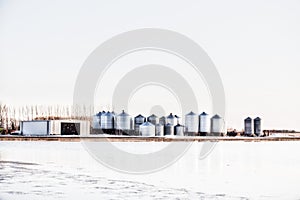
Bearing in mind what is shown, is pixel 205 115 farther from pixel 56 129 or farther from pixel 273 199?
pixel 273 199

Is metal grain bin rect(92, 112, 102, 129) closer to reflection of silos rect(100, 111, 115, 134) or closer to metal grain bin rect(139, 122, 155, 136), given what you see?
reflection of silos rect(100, 111, 115, 134)

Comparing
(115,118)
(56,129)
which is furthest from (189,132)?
(56,129)

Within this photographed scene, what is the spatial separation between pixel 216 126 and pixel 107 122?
34.4 ft

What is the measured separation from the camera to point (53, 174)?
7078 millimetres

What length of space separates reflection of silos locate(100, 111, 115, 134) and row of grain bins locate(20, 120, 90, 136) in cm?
502

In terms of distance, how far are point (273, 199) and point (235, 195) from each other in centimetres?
44

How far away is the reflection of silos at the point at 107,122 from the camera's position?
37138mm

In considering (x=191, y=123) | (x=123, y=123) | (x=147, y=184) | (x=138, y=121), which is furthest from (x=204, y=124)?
(x=147, y=184)

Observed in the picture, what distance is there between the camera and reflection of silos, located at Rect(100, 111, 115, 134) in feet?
122

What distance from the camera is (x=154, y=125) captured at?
39.1m

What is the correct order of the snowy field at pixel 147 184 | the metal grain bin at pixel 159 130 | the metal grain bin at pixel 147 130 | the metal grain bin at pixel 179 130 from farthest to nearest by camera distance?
1. the metal grain bin at pixel 179 130
2. the metal grain bin at pixel 159 130
3. the metal grain bin at pixel 147 130
4. the snowy field at pixel 147 184

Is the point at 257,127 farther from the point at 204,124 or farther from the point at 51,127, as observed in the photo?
the point at 51,127

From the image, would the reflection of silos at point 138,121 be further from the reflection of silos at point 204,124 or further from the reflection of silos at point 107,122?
the reflection of silos at point 204,124

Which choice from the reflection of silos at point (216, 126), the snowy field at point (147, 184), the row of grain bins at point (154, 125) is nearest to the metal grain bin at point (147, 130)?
the row of grain bins at point (154, 125)
